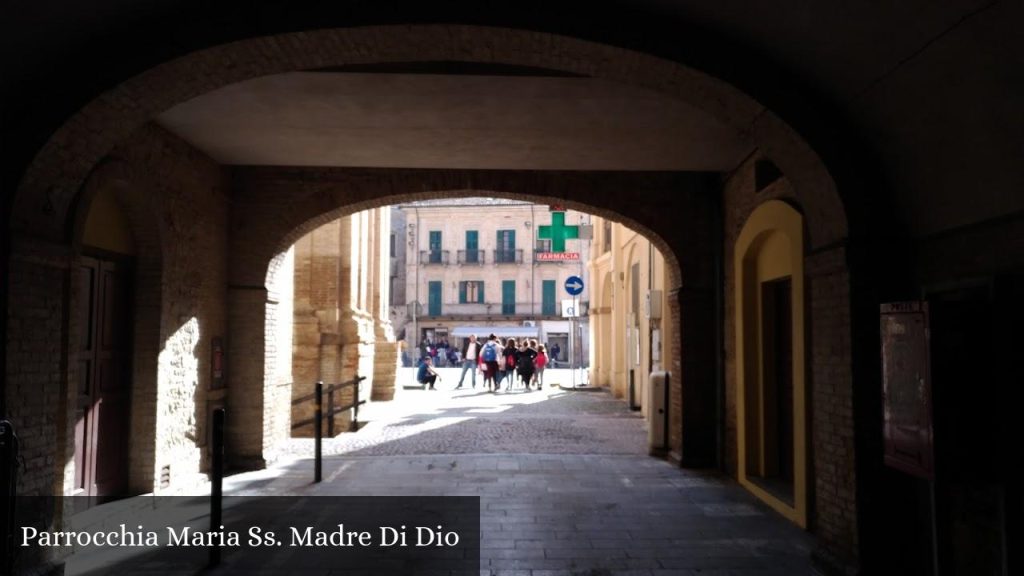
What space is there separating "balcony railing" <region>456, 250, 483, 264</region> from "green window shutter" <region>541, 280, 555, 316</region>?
4187 mm

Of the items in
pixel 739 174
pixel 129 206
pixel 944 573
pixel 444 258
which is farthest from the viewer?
pixel 444 258

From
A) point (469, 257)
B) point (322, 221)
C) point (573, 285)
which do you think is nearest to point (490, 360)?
point (573, 285)

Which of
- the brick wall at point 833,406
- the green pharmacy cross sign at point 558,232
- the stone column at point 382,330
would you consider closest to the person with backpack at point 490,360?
the stone column at point 382,330

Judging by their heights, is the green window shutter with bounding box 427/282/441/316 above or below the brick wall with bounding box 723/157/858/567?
above

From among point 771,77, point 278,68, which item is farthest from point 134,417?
point 771,77

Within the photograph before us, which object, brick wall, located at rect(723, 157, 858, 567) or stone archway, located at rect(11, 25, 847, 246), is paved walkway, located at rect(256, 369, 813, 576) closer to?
brick wall, located at rect(723, 157, 858, 567)

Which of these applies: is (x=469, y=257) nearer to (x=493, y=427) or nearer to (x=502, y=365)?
(x=502, y=365)

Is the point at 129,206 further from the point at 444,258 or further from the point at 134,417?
the point at 444,258

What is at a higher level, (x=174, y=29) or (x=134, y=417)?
(x=174, y=29)

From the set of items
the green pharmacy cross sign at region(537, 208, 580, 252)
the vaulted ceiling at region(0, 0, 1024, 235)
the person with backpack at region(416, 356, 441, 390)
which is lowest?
the person with backpack at region(416, 356, 441, 390)

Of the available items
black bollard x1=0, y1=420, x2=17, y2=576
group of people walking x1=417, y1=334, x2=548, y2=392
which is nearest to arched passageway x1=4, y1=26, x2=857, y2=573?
black bollard x1=0, y1=420, x2=17, y2=576

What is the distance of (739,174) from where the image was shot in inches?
326

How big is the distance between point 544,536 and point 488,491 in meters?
1.65

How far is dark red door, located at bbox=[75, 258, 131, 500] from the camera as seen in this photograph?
250 inches
